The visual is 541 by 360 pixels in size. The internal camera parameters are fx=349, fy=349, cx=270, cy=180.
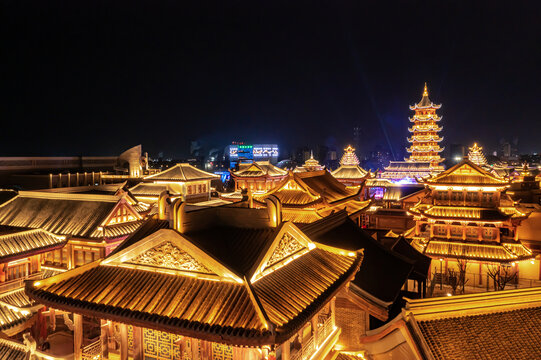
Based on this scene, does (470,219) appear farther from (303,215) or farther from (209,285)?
(209,285)

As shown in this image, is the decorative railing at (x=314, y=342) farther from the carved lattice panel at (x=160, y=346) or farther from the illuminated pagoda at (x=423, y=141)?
the illuminated pagoda at (x=423, y=141)

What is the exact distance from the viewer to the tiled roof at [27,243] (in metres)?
15.4

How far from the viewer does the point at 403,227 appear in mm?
36406

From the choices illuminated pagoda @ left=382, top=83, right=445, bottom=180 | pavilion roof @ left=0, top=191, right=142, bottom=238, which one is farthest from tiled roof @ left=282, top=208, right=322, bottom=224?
illuminated pagoda @ left=382, top=83, right=445, bottom=180

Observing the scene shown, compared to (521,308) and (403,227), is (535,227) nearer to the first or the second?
(403,227)

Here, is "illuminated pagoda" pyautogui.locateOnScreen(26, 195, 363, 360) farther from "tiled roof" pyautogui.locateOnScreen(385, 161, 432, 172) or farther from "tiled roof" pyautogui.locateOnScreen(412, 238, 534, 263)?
"tiled roof" pyautogui.locateOnScreen(385, 161, 432, 172)

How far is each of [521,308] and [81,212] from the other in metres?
20.3

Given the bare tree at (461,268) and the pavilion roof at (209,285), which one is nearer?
the pavilion roof at (209,285)

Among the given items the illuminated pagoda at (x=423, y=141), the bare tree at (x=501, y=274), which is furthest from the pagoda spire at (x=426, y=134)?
the bare tree at (x=501, y=274)

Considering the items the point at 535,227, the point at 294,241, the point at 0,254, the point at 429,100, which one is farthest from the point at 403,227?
the point at 0,254

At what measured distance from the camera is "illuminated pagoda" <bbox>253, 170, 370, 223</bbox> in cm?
2017

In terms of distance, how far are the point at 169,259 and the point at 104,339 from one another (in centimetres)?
338

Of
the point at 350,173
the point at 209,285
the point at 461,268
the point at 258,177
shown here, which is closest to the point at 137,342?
the point at 209,285

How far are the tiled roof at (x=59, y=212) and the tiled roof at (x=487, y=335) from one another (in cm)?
1674
